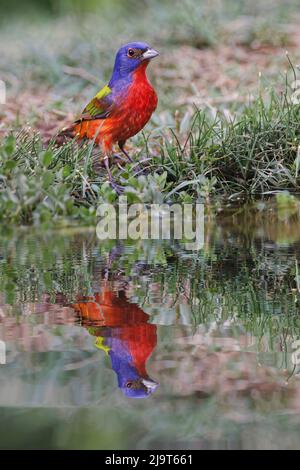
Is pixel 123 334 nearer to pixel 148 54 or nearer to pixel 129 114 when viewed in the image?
pixel 129 114

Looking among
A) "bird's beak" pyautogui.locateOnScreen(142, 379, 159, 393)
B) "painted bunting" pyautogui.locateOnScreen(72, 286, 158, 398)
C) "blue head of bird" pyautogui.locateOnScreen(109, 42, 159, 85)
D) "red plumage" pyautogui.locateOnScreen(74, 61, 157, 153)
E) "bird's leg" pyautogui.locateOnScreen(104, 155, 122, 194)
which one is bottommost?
"bird's beak" pyautogui.locateOnScreen(142, 379, 159, 393)

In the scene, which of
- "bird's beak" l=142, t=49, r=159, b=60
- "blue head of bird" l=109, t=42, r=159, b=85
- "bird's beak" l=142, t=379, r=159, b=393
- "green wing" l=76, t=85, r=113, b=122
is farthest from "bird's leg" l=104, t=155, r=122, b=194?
"bird's beak" l=142, t=379, r=159, b=393

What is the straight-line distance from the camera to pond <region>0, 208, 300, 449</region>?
8.84ft

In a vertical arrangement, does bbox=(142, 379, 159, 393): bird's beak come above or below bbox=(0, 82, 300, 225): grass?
below

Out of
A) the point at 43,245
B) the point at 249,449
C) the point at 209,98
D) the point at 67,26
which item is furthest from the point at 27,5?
the point at 249,449

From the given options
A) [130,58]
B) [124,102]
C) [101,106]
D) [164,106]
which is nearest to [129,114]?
[124,102]

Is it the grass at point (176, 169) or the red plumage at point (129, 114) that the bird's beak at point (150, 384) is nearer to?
the grass at point (176, 169)

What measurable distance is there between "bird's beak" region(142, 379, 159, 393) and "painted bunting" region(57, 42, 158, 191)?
263 cm

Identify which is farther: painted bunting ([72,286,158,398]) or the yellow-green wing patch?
the yellow-green wing patch

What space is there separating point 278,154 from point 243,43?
4080 mm

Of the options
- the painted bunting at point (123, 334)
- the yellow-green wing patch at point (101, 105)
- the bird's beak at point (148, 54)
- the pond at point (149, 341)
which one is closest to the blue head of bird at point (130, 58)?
the bird's beak at point (148, 54)

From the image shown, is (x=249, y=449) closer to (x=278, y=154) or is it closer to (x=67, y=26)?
(x=278, y=154)

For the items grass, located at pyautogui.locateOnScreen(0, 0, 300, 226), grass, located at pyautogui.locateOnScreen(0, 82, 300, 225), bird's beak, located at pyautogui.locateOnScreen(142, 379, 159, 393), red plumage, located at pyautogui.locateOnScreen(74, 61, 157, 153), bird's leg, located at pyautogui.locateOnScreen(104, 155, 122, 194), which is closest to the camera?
bird's beak, located at pyautogui.locateOnScreen(142, 379, 159, 393)

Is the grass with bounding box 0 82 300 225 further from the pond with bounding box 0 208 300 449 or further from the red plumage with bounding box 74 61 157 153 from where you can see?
the pond with bounding box 0 208 300 449
